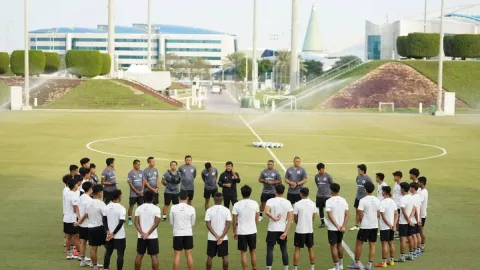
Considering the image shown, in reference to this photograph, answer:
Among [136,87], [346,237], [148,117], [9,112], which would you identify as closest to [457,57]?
[136,87]

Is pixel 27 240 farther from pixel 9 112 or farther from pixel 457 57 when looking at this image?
pixel 457 57

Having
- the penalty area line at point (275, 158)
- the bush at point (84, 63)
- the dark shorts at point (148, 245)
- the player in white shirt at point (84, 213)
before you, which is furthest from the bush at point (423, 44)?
the dark shorts at point (148, 245)

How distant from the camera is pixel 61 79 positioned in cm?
8994

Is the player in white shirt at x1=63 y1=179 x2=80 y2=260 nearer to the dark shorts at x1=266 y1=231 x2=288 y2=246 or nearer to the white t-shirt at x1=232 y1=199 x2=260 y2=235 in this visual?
the white t-shirt at x1=232 y1=199 x2=260 y2=235

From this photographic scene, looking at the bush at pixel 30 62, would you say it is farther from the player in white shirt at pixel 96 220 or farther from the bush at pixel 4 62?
the player in white shirt at pixel 96 220

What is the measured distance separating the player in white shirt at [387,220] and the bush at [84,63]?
261 ft

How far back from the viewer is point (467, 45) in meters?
97.3

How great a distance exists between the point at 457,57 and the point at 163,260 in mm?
87551

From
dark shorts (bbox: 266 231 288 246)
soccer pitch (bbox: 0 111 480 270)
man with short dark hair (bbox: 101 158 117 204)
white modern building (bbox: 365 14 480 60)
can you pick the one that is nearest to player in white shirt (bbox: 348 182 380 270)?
soccer pitch (bbox: 0 111 480 270)

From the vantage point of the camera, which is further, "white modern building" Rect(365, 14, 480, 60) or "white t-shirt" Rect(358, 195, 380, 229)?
"white modern building" Rect(365, 14, 480, 60)

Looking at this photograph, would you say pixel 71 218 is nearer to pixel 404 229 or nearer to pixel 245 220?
pixel 245 220

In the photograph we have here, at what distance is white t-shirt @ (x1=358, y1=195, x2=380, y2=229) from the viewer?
57.8 feet

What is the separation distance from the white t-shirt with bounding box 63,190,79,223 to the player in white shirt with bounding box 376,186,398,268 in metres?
6.89

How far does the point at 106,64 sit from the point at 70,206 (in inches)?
3230
